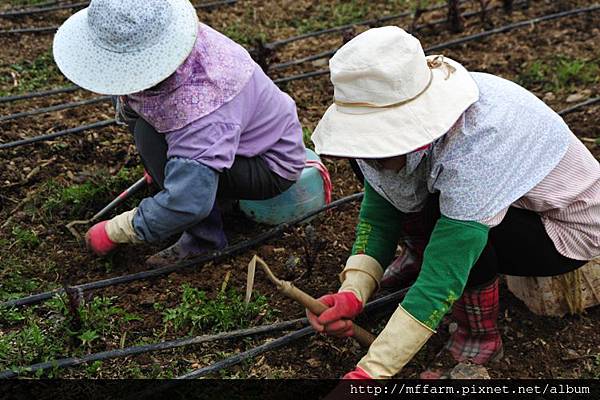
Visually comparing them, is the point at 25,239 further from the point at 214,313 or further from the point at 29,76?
the point at 29,76

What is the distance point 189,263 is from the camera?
114 inches

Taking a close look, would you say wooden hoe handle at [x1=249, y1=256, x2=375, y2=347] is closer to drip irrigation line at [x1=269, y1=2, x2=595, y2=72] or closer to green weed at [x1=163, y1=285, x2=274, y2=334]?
green weed at [x1=163, y1=285, x2=274, y2=334]

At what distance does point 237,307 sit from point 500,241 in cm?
90

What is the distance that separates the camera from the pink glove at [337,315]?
2150 millimetres

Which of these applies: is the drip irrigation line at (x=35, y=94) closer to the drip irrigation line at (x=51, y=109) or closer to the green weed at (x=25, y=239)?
the drip irrigation line at (x=51, y=109)

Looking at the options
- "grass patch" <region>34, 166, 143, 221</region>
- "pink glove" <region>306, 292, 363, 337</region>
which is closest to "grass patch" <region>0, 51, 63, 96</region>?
"grass patch" <region>34, 166, 143, 221</region>

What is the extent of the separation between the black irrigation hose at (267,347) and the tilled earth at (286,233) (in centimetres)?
3

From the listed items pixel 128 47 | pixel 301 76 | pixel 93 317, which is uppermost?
pixel 128 47

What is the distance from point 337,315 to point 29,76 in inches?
111

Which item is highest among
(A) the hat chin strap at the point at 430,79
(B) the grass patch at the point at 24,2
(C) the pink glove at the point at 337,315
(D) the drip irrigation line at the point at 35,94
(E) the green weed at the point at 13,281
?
(A) the hat chin strap at the point at 430,79

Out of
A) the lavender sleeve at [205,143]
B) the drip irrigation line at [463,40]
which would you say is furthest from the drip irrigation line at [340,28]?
the lavender sleeve at [205,143]

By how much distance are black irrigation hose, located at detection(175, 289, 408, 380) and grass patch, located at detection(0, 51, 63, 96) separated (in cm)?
233

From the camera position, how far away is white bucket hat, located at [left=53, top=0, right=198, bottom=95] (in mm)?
2418

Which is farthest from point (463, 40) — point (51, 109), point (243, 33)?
point (51, 109)
